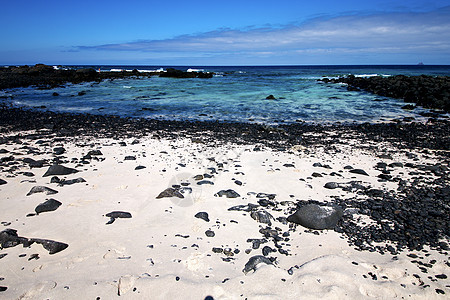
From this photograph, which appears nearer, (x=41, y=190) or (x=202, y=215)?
(x=202, y=215)

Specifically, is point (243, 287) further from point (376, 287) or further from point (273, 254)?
point (376, 287)

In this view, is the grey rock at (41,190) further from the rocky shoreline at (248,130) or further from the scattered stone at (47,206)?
the rocky shoreline at (248,130)

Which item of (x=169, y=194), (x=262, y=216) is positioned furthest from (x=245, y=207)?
(x=169, y=194)

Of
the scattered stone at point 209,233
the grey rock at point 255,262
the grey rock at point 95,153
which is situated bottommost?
the grey rock at point 255,262

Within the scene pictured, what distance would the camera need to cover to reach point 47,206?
4.43 meters

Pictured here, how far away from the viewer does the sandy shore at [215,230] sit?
2.99 m

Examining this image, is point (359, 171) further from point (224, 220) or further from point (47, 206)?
point (47, 206)

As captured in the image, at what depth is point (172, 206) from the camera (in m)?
4.71

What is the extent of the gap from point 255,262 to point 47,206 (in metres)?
3.38

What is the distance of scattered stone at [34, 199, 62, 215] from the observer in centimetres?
436

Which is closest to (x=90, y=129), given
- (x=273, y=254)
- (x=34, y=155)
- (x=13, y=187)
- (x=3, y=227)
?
(x=34, y=155)

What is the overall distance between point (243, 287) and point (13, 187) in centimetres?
472

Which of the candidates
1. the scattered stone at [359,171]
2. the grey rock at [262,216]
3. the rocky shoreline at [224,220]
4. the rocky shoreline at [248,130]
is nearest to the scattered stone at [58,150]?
the rocky shoreline at [224,220]

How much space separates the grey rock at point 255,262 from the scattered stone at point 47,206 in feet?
10.6
